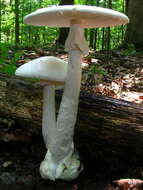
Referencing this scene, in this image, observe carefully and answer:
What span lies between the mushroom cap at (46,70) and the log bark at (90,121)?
1.34 ft

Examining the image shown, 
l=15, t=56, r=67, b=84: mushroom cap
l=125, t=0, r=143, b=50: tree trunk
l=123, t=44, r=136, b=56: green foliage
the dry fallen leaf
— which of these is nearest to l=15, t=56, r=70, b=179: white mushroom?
l=15, t=56, r=67, b=84: mushroom cap

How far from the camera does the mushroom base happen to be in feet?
7.95

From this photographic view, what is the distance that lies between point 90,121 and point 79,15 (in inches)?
39.9

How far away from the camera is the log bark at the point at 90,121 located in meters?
2.48

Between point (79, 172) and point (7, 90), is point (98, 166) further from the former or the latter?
point (7, 90)

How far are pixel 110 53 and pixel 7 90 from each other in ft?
14.2

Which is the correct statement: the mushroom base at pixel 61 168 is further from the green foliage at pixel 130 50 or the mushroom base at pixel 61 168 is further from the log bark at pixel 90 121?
the green foliage at pixel 130 50

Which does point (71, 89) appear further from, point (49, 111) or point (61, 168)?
point (61, 168)

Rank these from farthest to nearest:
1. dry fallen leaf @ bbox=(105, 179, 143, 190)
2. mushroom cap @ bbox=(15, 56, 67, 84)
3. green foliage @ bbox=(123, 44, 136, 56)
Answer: green foliage @ bbox=(123, 44, 136, 56) < mushroom cap @ bbox=(15, 56, 67, 84) < dry fallen leaf @ bbox=(105, 179, 143, 190)

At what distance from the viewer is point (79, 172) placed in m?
2.51

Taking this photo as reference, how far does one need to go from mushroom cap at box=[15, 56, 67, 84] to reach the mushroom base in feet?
2.41

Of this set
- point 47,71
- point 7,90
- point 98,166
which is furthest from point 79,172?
point 7,90

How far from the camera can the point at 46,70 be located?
2.33 metres

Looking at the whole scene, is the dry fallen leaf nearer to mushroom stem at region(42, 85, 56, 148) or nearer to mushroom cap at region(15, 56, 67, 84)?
mushroom stem at region(42, 85, 56, 148)
